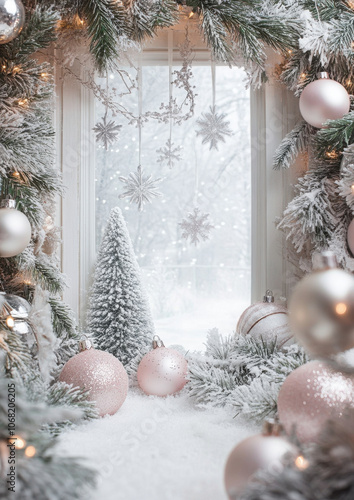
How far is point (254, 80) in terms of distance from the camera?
1461mm

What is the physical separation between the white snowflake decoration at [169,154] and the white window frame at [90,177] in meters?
0.25

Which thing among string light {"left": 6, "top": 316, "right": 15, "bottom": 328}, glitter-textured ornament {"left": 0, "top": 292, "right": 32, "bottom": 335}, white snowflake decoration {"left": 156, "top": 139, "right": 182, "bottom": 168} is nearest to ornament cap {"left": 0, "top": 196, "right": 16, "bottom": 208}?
glitter-textured ornament {"left": 0, "top": 292, "right": 32, "bottom": 335}

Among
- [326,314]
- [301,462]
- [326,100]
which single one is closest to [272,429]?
[301,462]

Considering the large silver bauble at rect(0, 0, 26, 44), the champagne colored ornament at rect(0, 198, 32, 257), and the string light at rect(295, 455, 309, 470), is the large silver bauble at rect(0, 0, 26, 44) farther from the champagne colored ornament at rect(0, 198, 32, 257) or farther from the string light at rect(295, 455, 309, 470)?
the string light at rect(295, 455, 309, 470)

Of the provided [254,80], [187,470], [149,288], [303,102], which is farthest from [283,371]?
[254,80]

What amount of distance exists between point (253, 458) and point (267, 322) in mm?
708

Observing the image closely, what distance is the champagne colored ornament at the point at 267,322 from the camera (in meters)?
1.31

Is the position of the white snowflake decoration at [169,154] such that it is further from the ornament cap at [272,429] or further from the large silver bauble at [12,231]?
the ornament cap at [272,429]

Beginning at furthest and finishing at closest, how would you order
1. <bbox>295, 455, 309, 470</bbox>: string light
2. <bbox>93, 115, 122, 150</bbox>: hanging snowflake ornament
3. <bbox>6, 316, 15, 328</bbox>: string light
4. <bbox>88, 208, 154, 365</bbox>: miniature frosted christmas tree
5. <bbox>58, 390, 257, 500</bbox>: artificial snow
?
1. <bbox>93, 115, 122, 150</bbox>: hanging snowflake ornament
2. <bbox>88, 208, 154, 365</bbox>: miniature frosted christmas tree
3. <bbox>6, 316, 15, 328</bbox>: string light
4. <bbox>58, 390, 257, 500</bbox>: artificial snow
5. <bbox>295, 455, 309, 470</bbox>: string light

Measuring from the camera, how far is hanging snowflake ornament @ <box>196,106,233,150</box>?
5.14 feet

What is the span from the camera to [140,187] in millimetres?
1561

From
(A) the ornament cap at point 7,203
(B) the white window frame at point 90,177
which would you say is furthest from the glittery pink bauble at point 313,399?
(A) the ornament cap at point 7,203

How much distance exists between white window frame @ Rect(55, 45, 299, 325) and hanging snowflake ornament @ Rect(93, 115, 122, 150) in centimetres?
3

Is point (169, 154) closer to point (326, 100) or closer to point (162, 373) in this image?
point (326, 100)
